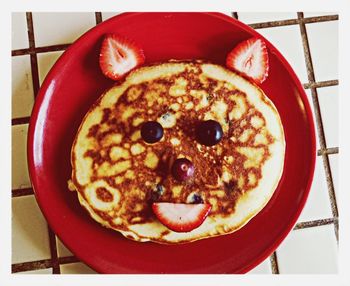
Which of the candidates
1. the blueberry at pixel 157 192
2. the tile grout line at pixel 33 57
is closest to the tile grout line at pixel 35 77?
the tile grout line at pixel 33 57

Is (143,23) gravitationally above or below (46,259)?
above

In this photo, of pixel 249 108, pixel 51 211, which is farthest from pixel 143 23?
pixel 51 211

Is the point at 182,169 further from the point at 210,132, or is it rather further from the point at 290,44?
the point at 290,44

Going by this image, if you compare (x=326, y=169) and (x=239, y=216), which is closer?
(x=239, y=216)

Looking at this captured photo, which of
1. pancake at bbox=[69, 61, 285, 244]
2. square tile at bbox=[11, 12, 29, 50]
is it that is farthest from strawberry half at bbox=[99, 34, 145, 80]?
square tile at bbox=[11, 12, 29, 50]

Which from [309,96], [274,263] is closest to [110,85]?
[309,96]

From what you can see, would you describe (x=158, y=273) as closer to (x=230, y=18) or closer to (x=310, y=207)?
(x=310, y=207)

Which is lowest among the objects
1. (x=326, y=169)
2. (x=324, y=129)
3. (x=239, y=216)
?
(x=239, y=216)

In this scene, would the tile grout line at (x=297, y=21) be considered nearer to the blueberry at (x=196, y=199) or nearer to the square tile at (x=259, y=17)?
the square tile at (x=259, y=17)
